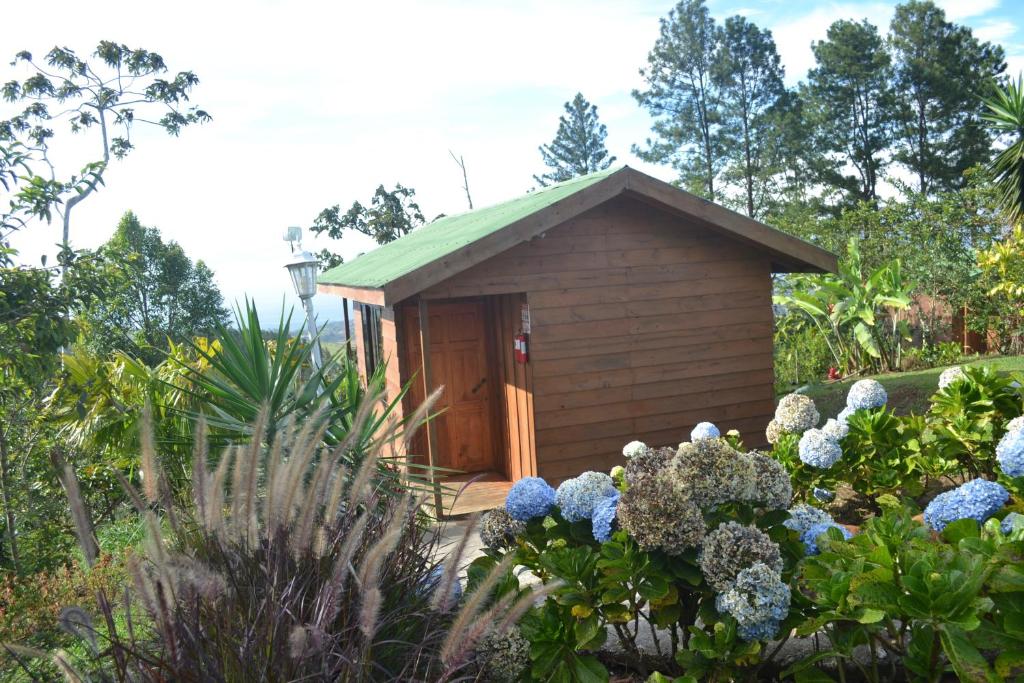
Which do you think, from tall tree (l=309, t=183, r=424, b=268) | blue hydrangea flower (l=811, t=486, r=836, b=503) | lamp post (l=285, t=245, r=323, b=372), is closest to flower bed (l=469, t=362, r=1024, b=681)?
blue hydrangea flower (l=811, t=486, r=836, b=503)

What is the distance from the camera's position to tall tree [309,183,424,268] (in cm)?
2777

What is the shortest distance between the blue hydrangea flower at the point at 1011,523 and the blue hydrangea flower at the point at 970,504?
7 centimetres

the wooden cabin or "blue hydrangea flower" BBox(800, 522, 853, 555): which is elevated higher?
the wooden cabin

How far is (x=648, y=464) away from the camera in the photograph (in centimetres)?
304

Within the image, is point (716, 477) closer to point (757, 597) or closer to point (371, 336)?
point (757, 597)

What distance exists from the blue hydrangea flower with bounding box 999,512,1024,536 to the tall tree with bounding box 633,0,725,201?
108 ft

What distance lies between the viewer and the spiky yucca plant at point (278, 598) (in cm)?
207

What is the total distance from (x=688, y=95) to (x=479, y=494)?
31.2m

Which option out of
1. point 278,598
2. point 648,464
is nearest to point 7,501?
point 278,598

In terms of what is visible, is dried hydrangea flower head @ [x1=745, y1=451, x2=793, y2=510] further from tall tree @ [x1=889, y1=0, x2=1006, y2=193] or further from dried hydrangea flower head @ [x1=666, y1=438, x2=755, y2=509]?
tall tree @ [x1=889, y1=0, x2=1006, y2=193]

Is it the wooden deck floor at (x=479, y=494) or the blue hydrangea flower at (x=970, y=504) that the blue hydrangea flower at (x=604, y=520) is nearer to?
the blue hydrangea flower at (x=970, y=504)

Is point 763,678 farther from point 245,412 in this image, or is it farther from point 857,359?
point 857,359

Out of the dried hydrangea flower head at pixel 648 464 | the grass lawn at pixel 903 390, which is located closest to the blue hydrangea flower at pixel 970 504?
the dried hydrangea flower head at pixel 648 464

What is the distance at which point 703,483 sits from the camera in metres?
2.73
